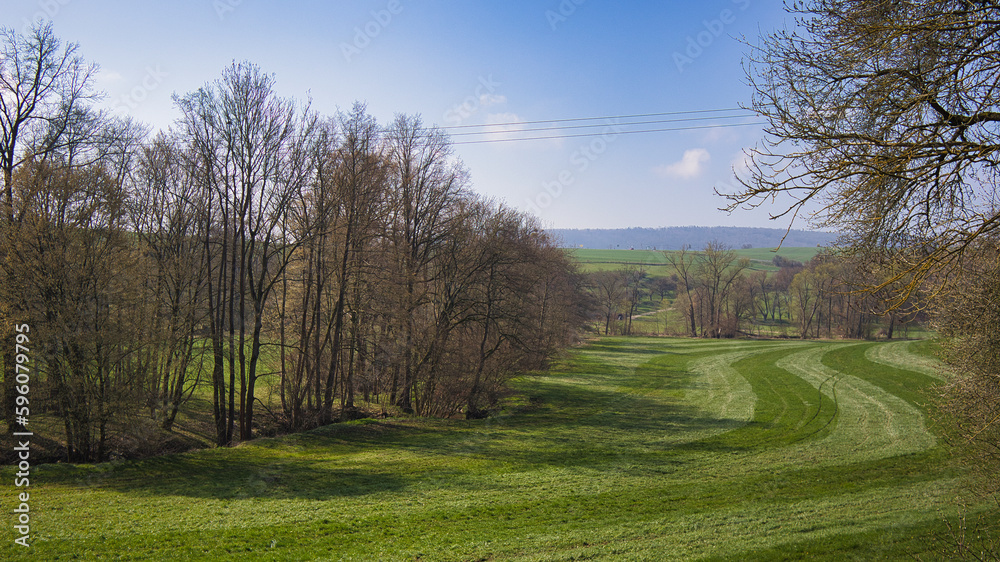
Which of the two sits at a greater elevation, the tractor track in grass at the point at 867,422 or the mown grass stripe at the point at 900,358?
the mown grass stripe at the point at 900,358

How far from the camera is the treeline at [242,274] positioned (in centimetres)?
1280

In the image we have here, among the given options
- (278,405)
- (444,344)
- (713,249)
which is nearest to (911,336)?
(713,249)

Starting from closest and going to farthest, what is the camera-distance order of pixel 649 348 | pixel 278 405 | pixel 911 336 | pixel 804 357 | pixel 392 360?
pixel 392 360 → pixel 278 405 → pixel 804 357 → pixel 649 348 → pixel 911 336

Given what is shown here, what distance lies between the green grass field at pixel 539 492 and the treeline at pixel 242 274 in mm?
2419

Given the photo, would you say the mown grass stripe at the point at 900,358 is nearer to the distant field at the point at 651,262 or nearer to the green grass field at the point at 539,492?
the green grass field at the point at 539,492

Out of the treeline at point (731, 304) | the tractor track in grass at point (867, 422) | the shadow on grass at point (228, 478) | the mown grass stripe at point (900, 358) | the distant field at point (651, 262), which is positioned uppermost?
the distant field at point (651, 262)

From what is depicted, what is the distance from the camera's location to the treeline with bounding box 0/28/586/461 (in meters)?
12.8

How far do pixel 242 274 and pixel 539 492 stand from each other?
1335 cm

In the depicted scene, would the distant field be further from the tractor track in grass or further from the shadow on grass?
the shadow on grass

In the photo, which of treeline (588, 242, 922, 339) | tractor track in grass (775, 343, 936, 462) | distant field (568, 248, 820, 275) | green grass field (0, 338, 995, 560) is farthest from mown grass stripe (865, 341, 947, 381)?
distant field (568, 248, 820, 275)

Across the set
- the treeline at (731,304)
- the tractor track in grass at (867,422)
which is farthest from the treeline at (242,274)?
the treeline at (731,304)

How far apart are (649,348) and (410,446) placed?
137 ft

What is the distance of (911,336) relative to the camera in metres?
62.7

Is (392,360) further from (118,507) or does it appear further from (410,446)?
(118,507)
